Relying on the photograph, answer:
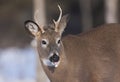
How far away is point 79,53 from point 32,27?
0.93 meters

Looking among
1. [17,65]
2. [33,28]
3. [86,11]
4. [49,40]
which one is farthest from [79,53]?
[86,11]

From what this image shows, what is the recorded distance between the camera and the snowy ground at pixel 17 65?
2288 centimetres

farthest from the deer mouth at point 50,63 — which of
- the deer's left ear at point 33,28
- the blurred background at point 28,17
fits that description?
the blurred background at point 28,17

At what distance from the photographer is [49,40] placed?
43.5ft

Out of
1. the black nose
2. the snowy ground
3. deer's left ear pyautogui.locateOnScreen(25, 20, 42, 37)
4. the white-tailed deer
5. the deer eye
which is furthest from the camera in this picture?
the snowy ground

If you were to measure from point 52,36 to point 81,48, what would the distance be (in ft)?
1.91

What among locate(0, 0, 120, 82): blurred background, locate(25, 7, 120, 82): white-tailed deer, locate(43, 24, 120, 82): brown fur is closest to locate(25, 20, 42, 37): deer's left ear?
locate(25, 7, 120, 82): white-tailed deer

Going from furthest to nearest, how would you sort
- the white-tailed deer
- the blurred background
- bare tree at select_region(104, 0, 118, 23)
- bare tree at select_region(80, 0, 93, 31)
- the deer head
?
bare tree at select_region(80, 0, 93, 31) → the blurred background → bare tree at select_region(104, 0, 118, 23) → the white-tailed deer → the deer head

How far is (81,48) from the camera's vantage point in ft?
44.2

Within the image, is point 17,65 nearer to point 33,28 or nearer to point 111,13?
point 111,13

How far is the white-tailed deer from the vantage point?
13141 millimetres

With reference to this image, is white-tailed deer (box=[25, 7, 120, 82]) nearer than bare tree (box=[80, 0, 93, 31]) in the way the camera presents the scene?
Yes

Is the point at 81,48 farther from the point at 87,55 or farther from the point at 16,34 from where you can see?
the point at 16,34

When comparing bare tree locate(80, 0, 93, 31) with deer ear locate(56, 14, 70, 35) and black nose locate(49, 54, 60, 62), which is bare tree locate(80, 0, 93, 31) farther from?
black nose locate(49, 54, 60, 62)
